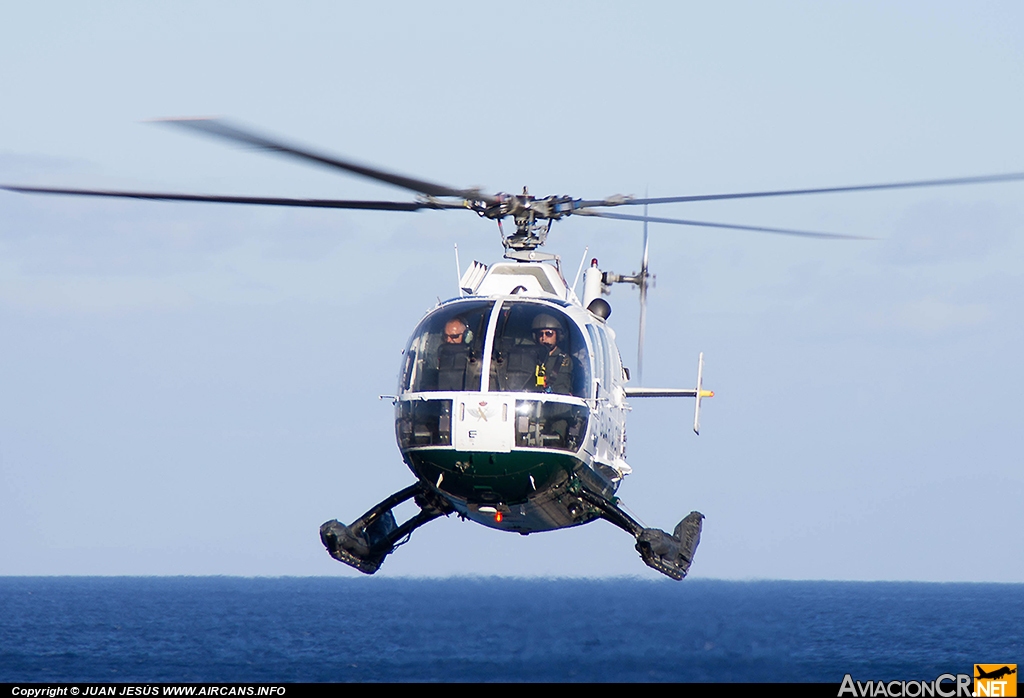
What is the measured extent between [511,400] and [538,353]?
0.85 m

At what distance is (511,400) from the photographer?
54.0ft

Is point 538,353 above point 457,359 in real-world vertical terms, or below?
above

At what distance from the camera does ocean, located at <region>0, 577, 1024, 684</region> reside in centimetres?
1725

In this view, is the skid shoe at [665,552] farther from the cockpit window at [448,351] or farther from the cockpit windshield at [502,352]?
the cockpit window at [448,351]

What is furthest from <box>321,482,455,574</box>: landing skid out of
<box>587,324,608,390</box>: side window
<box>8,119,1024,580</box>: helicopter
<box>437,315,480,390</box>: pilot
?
<box>587,324,608,390</box>: side window

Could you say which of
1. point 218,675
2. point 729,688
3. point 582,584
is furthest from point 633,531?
point 218,675

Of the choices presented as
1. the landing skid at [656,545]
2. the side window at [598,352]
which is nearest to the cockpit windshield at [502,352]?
the side window at [598,352]

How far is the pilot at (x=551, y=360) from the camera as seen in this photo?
55.4 ft

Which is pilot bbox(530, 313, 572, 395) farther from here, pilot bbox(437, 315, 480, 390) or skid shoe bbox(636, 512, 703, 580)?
skid shoe bbox(636, 512, 703, 580)

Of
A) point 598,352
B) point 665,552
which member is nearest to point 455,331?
point 598,352

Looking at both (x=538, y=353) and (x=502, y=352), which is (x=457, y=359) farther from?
(x=538, y=353)

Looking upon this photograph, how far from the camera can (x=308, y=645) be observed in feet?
178

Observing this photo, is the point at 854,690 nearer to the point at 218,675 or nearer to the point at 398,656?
the point at 218,675

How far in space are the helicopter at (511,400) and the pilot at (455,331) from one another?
0.02m
